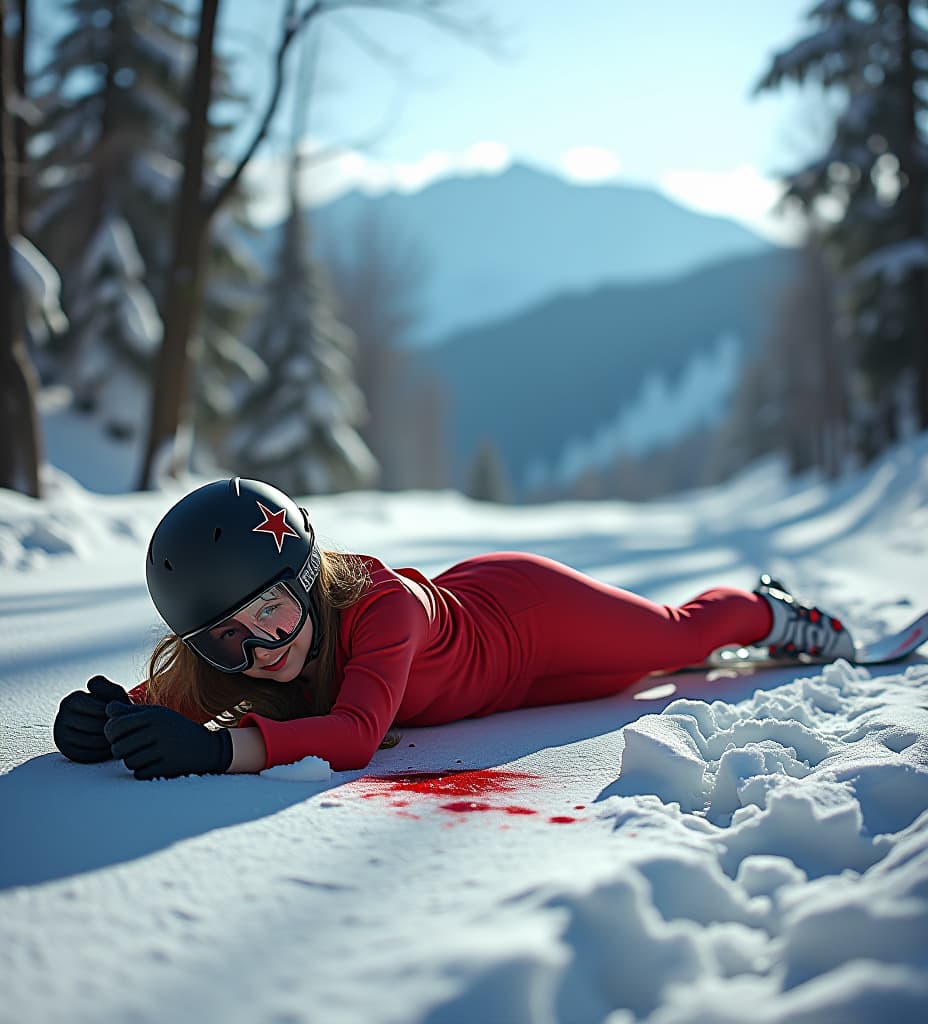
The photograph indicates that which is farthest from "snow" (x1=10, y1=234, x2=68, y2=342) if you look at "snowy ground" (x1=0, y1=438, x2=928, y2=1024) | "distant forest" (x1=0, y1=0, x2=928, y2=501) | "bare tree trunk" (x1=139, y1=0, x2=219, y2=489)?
"snowy ground" (x1=0, y1=438, x2=928, y2=1024)

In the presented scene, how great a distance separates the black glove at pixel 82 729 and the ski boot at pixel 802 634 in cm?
234

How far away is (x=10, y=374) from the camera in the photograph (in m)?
7.14

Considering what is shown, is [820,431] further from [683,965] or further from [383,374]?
[683,965]

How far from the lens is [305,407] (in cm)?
2041

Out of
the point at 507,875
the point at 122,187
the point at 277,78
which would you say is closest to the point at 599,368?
the point at 122,187

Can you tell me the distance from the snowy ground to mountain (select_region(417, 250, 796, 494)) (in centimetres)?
9490

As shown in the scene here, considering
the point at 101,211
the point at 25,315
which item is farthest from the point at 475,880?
the point at 101,211

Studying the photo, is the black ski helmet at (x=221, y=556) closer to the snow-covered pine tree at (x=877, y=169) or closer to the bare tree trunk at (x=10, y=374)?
the bare tree trunk at (x=10, y=374)

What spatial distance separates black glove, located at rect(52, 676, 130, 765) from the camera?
2135mm

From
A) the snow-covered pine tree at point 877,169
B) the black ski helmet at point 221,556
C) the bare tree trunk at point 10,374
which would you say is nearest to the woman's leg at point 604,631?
the black ski helmet at point 221,556

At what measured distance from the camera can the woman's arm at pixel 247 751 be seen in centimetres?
204

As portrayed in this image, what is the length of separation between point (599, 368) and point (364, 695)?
12473cm

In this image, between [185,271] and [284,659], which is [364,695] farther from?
[185,271]

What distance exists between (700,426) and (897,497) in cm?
7872
